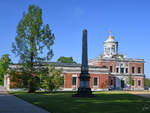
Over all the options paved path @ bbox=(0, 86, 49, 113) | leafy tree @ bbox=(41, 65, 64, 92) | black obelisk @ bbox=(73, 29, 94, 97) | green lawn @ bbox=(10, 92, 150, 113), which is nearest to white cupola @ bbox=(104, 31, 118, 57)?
leafy tree @ bbox=(41, 65, 64, 92)

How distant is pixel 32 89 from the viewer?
1309 inches

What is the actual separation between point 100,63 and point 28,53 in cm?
2879

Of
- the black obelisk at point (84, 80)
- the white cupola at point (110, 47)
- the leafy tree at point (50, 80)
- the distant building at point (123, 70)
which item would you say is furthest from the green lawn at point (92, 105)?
the white cupola at point (110, 47)

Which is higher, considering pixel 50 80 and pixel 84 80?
pixel 84 80

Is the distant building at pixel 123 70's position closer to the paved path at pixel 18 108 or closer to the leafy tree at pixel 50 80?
the leafy tree at pixel 50 80

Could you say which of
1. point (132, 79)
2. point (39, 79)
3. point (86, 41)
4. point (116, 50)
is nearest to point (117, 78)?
point (132, 79)

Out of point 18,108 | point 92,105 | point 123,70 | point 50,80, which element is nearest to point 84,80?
point 92,105

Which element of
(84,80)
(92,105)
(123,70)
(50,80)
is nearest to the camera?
(92,105)

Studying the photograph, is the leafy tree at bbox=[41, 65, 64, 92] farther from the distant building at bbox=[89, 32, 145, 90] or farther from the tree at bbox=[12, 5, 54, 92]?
the distant building at bbox=[89, 32, 145, 90]

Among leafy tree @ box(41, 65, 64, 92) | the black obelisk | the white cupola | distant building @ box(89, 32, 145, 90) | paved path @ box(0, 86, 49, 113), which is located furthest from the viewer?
the white cupola

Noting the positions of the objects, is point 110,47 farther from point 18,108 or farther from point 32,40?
point 18,108

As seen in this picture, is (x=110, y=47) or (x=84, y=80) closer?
(x=84, y=80)

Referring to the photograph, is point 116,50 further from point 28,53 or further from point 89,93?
point 89,93

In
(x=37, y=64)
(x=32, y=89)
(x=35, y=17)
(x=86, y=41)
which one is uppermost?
(x=35, y=17)
